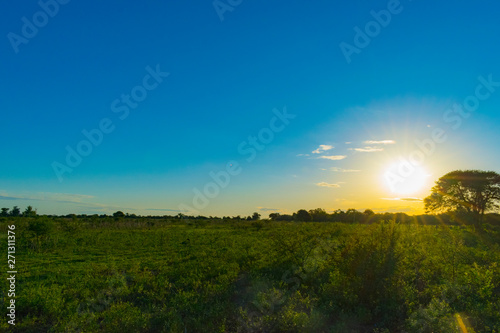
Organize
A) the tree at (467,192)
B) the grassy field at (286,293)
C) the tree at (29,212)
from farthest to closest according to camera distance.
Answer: the tree at (467,192)
the tree at (29,212)
the grassy field at (286,293)

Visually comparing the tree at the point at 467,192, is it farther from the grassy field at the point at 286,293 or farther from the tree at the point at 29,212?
the tree at the point at 29,212

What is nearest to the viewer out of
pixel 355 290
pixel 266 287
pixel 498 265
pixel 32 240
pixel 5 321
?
pixel 5 321

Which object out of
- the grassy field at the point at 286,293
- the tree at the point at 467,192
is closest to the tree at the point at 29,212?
the grassy field at the point at 286,293

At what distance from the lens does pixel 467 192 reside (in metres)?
31.8

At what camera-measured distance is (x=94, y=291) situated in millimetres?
9492

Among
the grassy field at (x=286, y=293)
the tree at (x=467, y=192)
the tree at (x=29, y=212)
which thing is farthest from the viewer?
the tree at (x=467, y=192)

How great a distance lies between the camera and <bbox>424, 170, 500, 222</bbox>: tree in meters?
30.7

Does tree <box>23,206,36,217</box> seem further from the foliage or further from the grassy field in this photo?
the foliage

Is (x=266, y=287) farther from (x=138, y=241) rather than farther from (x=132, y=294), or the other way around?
(x=138, y=241)

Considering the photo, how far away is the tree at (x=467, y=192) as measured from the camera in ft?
101

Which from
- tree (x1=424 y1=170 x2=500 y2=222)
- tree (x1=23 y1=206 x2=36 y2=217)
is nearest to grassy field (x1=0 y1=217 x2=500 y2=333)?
tree (x1=23 y1=206 x2=36 y2=217)

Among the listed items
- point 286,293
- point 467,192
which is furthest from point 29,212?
point 467,192

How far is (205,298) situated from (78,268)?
27.3 feet

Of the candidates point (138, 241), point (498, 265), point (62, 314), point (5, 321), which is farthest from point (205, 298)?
A: point (138, 241)
